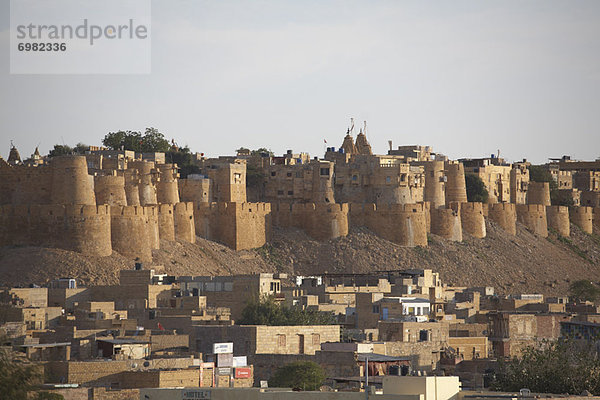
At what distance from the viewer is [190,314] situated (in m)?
49.8

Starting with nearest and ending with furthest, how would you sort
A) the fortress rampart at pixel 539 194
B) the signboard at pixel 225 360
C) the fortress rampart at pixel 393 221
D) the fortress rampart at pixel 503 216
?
the signboard at pixel 225 360
the fortress rampart at pixel 393 221
the fortress rampart at pixel 503 216
the fortress rampart at pixel 539 194

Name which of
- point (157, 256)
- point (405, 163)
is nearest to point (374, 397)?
point (157, 256)

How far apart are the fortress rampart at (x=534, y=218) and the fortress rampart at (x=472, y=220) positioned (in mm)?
5652

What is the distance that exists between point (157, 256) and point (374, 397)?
4448 cm

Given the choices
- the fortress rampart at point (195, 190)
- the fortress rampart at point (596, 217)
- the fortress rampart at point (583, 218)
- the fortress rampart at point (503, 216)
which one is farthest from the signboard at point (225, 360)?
the fortress rampart at point (596, 217)

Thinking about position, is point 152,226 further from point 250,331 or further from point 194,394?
point 194,394

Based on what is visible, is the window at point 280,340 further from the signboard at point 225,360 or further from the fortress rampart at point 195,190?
the fortress rampart at point 195,190

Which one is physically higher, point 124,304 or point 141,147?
point 141,147

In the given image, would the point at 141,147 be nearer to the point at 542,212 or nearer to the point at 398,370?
the point at 542,212

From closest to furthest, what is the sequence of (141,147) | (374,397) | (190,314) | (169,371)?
(374,397)
(169,371)
(190,314)
(141,147)

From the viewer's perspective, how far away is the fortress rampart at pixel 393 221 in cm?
8200

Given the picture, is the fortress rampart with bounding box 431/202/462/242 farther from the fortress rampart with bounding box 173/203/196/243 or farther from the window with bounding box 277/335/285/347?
the window with bounding box 277/335/285/347

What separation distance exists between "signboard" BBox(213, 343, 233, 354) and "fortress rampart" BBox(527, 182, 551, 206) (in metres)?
61.4

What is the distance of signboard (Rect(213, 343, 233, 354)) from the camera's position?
40175mm
